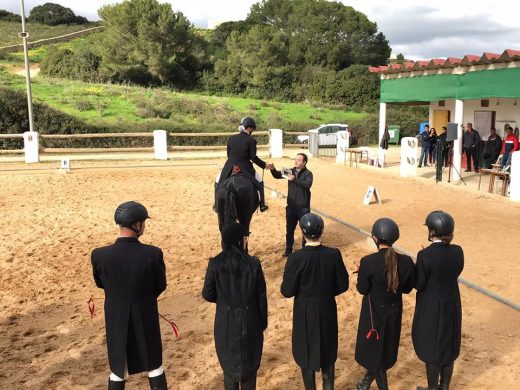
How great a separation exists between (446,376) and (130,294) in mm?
2717

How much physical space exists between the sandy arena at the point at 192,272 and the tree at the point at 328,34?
47139mm

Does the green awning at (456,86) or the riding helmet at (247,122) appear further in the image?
the green awning at (456,86)

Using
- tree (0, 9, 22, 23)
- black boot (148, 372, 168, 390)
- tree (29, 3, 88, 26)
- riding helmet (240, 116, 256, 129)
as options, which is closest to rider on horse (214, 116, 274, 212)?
riding helmet (240, 116, 256, 129)

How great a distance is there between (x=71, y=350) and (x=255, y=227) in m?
5.71

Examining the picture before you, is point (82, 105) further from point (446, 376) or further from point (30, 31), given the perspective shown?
point (30, 31)

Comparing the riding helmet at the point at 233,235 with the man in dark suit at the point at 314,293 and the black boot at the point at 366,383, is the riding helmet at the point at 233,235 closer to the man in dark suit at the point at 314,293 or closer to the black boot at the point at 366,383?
the man in dark suit at the point at 314,293

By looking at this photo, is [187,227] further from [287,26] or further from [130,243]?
[287,26]

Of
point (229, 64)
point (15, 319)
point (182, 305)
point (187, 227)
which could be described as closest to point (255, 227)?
point (187, 227)

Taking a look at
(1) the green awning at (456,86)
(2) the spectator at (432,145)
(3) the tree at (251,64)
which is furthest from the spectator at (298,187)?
(3) the tree at (251,64)

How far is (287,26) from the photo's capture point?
7362cm

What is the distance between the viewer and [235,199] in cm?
675

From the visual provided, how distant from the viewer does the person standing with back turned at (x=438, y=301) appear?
4004 millimetres

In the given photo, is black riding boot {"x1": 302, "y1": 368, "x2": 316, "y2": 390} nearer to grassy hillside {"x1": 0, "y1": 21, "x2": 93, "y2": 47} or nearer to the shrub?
the shrub

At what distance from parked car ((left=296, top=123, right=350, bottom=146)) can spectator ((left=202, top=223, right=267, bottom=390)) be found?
1016 inches
